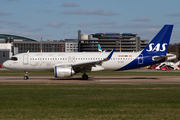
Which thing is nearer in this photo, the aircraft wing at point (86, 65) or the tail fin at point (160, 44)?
the aircraft wing at point (86, 65)

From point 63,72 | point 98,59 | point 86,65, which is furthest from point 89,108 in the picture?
point 98,59

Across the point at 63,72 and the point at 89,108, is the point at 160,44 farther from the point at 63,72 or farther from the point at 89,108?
the point at 89,108

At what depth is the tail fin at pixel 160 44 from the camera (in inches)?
1574

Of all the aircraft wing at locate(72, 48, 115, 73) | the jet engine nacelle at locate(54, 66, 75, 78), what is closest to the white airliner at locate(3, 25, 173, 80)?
the aircraft wing at locate(72, 48, 115, 73)

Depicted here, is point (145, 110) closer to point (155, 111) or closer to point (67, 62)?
point (155, 111)

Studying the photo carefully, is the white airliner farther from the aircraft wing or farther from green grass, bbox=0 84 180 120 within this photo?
green grass, bbox=0 84 180 120

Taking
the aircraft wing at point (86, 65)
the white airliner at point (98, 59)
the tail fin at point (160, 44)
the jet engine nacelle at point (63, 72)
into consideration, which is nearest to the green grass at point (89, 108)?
the jet engine nacelle at point (63, 72)

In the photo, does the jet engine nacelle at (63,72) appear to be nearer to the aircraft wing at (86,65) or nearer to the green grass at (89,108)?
the aircraft wing at (86,65)

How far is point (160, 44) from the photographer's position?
40.1 metres

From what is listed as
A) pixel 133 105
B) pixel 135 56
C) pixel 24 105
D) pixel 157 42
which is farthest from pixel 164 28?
pixel 24 105

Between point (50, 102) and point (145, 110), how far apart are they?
6.40 meters

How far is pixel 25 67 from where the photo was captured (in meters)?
39.6

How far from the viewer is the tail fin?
131ft

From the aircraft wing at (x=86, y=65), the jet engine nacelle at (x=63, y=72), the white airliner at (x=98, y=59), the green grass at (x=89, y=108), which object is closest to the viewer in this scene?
the green grass at (x=89, y=108)
